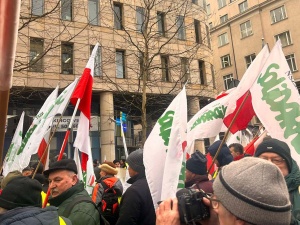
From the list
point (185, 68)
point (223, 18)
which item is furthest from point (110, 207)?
point (223, 18)

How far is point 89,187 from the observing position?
5.88 m

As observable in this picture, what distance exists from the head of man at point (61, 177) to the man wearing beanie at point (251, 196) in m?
2.05

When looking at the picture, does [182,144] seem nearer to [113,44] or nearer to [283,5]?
[113,44]

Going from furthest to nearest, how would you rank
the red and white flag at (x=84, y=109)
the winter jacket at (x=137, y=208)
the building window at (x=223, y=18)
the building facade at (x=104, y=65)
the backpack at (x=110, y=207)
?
1. the building window at (x=223, y=18)
2. the building facade at (x=104, y=65)
3. the red and white flag at (x=84, y=109)
4. the backpack at (x=110, y=207)
5. the winter jacket at (x=137, y=208)

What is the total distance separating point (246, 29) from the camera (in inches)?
1492

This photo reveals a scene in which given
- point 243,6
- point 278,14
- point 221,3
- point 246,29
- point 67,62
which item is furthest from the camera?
point 221,3

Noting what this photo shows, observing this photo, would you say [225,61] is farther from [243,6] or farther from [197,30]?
[197,30]

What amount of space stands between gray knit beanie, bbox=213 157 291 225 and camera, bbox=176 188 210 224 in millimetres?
100

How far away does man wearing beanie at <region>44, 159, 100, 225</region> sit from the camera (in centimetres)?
283

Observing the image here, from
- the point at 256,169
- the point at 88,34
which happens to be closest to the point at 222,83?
the point at 88,34

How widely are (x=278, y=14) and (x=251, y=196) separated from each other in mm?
37590

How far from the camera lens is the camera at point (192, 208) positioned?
4.62ft

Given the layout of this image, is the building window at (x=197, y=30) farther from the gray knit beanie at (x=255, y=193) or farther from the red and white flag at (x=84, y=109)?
the gray knit beanie at (x=255, y=193)

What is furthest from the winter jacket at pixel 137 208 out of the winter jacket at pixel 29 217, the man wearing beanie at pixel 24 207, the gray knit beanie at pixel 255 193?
the gray knit beanie at pixel 255 193
